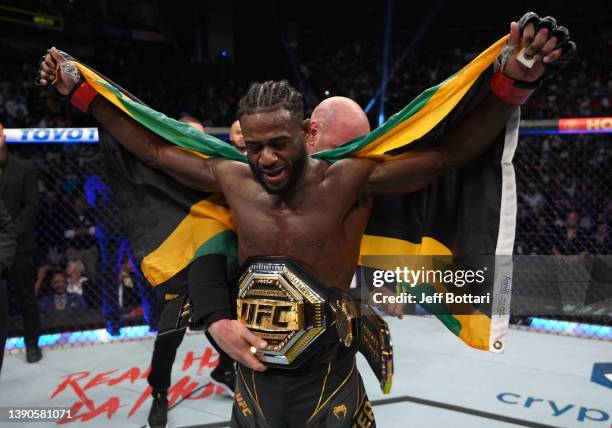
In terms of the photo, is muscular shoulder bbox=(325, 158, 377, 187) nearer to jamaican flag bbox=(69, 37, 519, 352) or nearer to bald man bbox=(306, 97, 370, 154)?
jamaican flag bbox=(69, 37, 519, 352)

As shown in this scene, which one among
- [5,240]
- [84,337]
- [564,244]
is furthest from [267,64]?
[5,240]

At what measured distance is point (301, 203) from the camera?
1.39m

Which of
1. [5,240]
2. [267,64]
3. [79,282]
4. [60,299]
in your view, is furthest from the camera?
[267,64]

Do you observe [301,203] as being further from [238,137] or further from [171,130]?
[238,137]

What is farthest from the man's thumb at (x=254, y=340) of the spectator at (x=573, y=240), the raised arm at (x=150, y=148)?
the spectator at (x=573, y=240)

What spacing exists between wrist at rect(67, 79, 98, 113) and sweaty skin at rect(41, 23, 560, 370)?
0.02 metres

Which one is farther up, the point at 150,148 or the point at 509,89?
the point at 509,89

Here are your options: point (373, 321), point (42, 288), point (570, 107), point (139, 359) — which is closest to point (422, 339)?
point (139, 359)

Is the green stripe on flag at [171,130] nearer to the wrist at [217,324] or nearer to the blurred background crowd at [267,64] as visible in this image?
the wrist at [217,324]

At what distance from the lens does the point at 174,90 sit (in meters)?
11.0

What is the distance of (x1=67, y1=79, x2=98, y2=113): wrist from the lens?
1.53 m

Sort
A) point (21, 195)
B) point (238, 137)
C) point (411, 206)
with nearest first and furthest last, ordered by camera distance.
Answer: point (411, 206) → point (238, 137) → point (21, 195)

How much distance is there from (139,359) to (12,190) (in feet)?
4.38

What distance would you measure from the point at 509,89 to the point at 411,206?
46 cm
